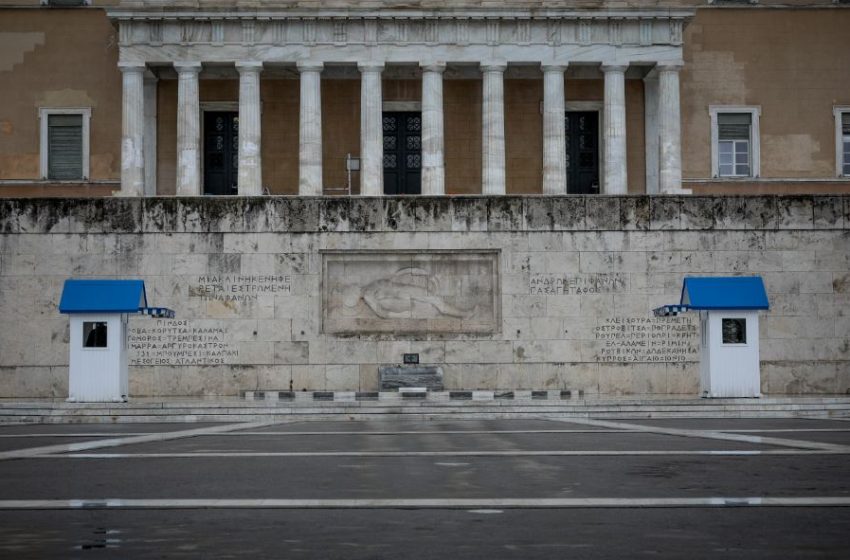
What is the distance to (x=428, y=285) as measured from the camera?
37.6 m

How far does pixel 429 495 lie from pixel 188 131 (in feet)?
120

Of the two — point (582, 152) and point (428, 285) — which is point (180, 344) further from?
point (582, 152)

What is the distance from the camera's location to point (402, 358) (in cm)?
3716

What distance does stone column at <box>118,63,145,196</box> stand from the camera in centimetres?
4925

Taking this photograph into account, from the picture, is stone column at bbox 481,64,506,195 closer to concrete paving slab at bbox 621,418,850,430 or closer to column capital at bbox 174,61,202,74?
column capital at bbox 174,61,202,74

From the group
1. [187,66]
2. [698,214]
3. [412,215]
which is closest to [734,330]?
[698,214]


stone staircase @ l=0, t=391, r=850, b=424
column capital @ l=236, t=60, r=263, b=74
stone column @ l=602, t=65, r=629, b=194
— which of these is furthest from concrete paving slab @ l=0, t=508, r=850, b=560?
column capital @ l=236, t=60, r=263, b=74

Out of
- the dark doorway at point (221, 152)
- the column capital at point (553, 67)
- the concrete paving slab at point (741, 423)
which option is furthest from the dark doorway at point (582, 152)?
the concrete paving slab at point (741, 423)

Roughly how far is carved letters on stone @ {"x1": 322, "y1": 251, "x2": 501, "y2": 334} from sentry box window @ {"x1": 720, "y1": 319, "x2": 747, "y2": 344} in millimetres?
6867

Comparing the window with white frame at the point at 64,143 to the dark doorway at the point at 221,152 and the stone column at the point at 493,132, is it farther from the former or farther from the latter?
the stone column at the point at 493,132

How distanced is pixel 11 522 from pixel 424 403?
18751mm

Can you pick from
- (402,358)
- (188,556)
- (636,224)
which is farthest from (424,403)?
(188,556)

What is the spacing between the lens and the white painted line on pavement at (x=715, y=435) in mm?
20317

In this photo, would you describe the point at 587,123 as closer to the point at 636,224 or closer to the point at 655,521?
the point at 636,224
